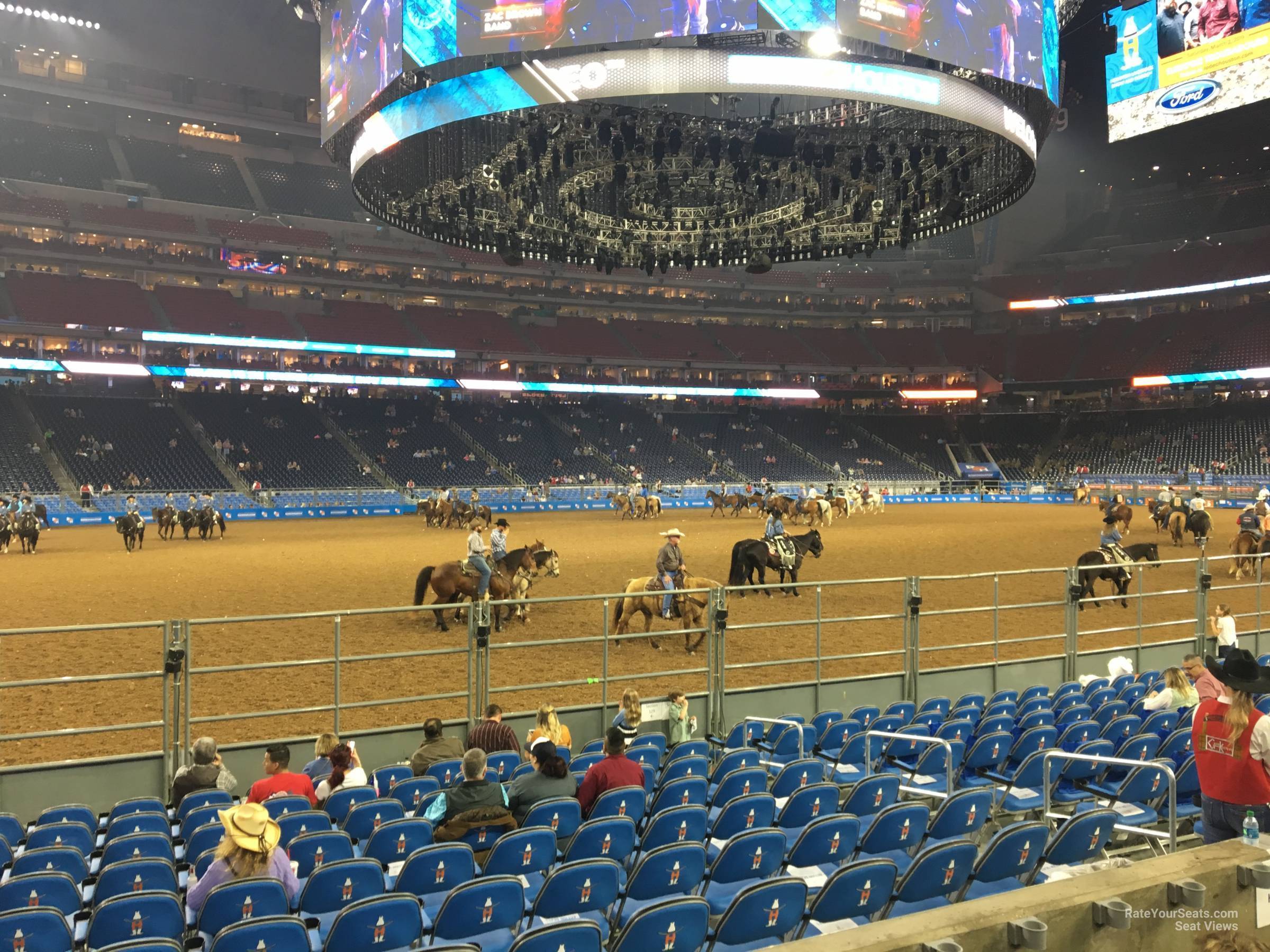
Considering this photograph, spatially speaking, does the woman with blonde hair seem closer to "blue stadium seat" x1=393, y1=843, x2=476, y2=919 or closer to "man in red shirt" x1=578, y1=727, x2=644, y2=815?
"man in red shirt" x1=578, y1=727, x2=644, y2=815

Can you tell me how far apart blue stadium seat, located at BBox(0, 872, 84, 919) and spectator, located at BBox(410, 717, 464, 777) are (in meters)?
3.16

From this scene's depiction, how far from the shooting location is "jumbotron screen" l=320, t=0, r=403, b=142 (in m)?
16.5

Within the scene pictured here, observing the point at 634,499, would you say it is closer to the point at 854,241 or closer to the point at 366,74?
the point at 854,241

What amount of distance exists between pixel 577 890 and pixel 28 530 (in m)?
26.9

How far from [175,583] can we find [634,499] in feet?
75.3

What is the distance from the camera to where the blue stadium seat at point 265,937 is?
3.50m

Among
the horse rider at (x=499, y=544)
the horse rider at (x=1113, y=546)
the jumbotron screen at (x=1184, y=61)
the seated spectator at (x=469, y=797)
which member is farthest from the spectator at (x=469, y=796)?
the jumbotron screen at (x=1184, y=61)

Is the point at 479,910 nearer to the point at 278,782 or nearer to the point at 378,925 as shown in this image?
the point at 378,925

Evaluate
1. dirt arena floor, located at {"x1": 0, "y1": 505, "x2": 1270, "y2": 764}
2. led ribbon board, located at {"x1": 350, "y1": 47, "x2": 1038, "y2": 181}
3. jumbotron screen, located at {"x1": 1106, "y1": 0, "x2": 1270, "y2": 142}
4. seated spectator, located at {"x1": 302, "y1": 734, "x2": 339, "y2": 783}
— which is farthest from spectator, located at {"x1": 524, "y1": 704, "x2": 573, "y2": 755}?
jumbotron screen, located at {"x1": 1106, "y1": 0, "x2": 1270, "y2": 142}

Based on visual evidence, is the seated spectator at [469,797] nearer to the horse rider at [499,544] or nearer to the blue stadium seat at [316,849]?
the blue stadium seat at [316,849]

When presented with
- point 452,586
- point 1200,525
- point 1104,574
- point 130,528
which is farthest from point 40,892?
point 1200,525

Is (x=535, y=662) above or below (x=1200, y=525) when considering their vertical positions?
below

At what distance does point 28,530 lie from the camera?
2530cm

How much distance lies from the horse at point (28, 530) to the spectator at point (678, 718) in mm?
23292
